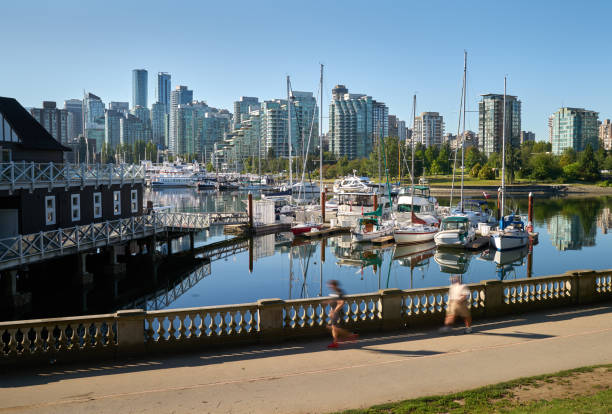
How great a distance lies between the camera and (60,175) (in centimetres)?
3127

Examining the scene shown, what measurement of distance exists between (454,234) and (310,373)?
39031mm

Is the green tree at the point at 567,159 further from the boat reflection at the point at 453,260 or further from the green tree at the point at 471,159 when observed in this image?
the boat reflection at the point at 453,260

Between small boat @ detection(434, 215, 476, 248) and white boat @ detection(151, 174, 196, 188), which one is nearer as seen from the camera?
small boat @ detection(434, 215, 476, 248)

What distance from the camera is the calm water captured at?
34.2 meters

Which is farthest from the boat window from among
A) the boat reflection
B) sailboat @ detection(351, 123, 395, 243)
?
sailboat @ detection(351, 123, 395, 243)

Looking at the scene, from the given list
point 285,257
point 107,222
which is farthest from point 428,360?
point 285,257

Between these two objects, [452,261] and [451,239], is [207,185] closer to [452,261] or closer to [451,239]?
[451,239]

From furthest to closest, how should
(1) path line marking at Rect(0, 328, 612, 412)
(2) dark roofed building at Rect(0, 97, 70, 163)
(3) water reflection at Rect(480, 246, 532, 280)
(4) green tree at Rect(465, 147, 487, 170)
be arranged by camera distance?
(4) green tree at Rect(465, 147, 487, 170)
(3) water reflection at Rect(480, 246, 532, 280)
(2) dark roofed building at Rect(0, 97, 70, 163)
(1) path line marking at Rect(0, 328, 612, 412)

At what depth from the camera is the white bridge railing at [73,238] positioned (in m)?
26.1

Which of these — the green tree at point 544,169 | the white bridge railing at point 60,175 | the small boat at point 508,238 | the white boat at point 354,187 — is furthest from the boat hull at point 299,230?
the green tree at point 544,169

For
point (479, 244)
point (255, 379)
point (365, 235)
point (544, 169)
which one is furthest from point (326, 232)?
Result: point (544, 169)

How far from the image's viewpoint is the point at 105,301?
30406 millimetres

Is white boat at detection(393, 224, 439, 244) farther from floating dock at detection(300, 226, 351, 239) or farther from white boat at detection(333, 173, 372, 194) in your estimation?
white boat at detection(333, 173, 372, 194)

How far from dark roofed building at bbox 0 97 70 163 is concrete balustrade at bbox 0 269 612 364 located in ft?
68.0
